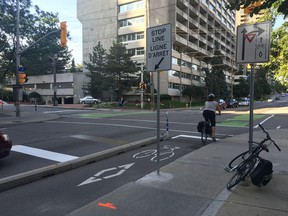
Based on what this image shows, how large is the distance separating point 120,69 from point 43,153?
123 feet

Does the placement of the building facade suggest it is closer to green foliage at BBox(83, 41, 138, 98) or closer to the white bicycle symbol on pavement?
green foliage at BBox(83, 41, 138, 98)

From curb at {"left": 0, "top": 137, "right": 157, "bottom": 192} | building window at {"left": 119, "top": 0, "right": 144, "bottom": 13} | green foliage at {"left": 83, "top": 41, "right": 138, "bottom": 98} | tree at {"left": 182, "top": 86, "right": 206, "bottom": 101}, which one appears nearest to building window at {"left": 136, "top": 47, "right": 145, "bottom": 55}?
green foliage at {"left": 83, "top": 41, "right": 138, "bottom": 98}

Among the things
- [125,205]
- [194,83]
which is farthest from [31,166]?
[194,83]

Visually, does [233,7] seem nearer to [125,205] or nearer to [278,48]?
[125,205]

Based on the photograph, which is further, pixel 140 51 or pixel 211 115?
pixel 140 51

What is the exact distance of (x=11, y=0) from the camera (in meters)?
27.2

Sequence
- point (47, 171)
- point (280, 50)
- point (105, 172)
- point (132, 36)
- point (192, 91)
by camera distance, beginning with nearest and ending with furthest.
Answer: point (47, 171), point (105, 172), point (280, 50), point (132, 36), point (192, 91)

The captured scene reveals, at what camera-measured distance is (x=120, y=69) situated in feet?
148

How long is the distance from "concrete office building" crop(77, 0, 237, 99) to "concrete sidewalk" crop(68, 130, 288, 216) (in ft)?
132

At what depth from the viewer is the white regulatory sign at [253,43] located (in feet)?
16.9

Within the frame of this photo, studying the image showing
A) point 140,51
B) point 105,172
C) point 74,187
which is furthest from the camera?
point 140,51

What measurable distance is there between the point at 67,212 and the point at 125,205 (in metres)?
0.86

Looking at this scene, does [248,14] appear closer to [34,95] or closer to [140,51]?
[140,51]

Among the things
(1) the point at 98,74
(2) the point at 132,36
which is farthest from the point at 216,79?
(1) the point at 98,74
